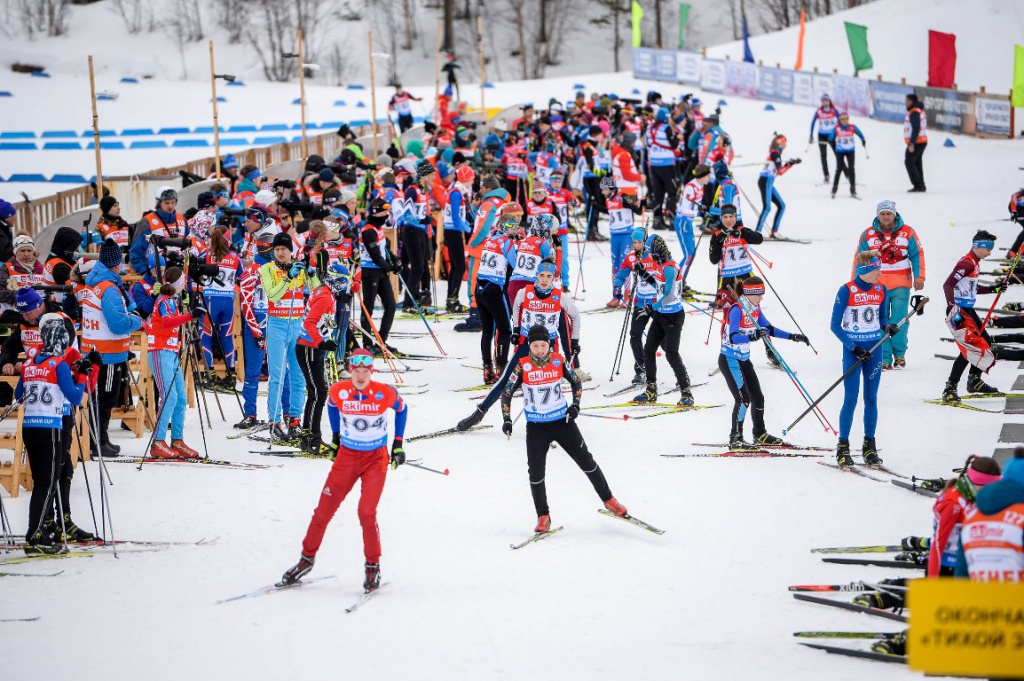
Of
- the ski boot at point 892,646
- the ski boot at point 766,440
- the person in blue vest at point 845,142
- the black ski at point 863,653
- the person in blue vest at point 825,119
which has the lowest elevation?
the black ski at point 863,653

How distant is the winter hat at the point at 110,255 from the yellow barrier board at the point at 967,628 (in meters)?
8.10

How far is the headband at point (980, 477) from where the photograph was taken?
6617 millimetres

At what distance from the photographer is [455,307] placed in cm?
1798

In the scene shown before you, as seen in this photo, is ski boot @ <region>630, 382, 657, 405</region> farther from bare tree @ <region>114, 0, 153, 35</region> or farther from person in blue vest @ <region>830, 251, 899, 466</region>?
bare tree @ <region>114, 0, 153, 35</region>

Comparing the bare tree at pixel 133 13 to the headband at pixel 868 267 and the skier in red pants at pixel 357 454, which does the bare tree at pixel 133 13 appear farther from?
the skier in red pants at pixel 357 454

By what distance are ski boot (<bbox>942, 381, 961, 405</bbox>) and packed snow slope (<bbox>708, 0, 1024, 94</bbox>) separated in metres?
28.0

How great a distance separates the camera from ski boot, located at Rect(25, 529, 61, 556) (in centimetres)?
895

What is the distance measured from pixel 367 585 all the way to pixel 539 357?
217 centimetres

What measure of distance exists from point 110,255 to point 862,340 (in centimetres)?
682

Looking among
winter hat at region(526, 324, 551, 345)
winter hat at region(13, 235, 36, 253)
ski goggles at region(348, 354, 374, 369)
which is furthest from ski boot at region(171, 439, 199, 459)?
winter hat at region(526, 324, 551, 345)

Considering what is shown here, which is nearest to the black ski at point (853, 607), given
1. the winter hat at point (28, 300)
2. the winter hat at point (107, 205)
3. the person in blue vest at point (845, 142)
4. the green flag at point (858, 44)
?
the winter hat at point (28, 300)

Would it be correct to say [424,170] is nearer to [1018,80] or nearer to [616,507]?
[616,507]

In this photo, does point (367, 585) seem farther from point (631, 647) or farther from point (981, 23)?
point (981, 23)

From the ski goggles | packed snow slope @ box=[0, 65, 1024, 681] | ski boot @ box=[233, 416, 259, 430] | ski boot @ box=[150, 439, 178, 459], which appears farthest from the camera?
ski boot @ box=[233, 416, 259, 430]
